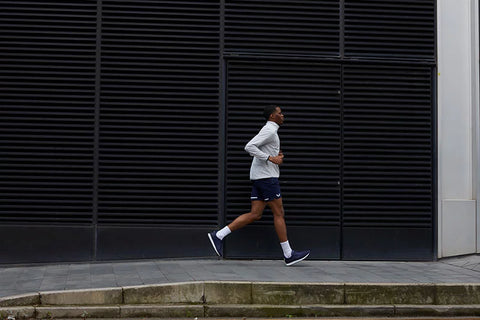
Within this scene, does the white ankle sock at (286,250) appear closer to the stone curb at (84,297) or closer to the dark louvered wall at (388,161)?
the dark louvered wall at (388,161)

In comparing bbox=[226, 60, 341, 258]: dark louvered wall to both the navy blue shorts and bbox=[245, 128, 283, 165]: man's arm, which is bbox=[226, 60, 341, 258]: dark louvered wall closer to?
the navy blue shorts

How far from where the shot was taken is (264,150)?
30.4 ft

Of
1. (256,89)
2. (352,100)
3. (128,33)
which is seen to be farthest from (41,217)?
(352,100)

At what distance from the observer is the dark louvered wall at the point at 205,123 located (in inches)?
392

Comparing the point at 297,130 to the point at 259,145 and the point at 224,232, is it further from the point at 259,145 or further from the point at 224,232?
the point at 224,232

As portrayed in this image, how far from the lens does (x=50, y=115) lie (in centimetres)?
1001

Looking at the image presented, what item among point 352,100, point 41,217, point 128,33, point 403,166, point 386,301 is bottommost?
point 386,301

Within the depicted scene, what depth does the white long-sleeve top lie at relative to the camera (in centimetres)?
909

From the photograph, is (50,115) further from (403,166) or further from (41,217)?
(403,166)

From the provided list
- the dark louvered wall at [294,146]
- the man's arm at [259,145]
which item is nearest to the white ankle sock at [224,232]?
the dark louvered wall at [294,146]

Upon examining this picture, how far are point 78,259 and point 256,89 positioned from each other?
339cm

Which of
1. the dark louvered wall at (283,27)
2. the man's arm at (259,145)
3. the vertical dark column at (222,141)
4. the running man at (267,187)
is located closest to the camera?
the man's arm at (259,145)

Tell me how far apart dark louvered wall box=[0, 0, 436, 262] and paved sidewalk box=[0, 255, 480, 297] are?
359 millimetres

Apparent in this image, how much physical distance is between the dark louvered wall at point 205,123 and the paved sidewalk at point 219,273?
1.18 ft
